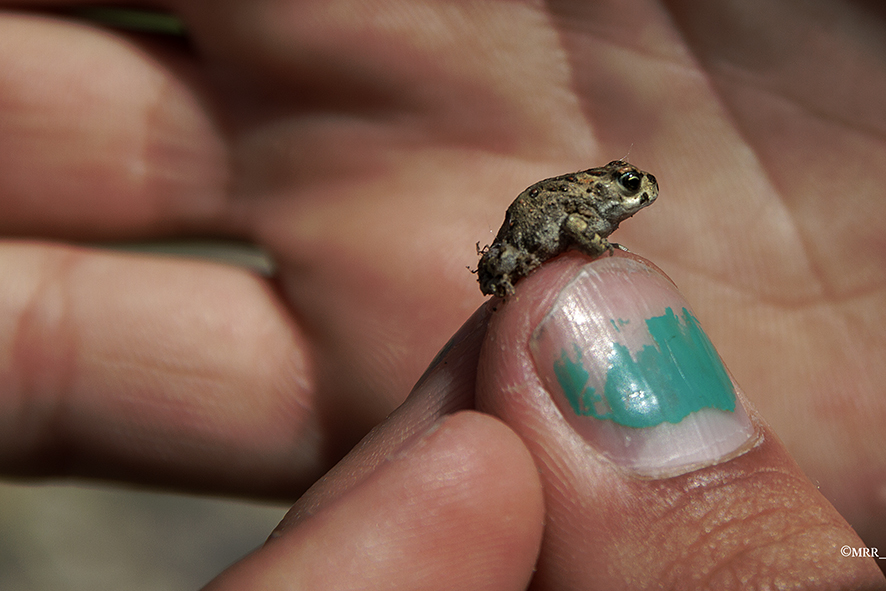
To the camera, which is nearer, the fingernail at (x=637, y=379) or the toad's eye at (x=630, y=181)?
the fingernail at (x=637, y=379)

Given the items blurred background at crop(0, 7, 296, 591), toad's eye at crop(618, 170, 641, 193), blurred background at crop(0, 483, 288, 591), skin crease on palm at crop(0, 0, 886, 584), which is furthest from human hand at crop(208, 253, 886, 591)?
blurred background at crop(0, 483, 288, 591)

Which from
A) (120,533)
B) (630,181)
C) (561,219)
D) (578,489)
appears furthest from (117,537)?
(630,181)

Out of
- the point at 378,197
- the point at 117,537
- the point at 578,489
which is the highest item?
the point at 378,197

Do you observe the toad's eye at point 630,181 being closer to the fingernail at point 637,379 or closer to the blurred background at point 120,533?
the fingernail at point 637,379

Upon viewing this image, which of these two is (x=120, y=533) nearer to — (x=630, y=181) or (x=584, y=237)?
(x=584, y=237)

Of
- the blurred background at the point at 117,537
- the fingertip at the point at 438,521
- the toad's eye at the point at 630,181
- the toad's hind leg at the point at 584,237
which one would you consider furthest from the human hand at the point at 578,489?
the blurred background at the point at 117,537

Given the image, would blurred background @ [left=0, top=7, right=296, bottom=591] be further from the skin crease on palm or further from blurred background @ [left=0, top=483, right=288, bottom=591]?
the skin crease on palm

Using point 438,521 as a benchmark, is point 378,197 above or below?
above
